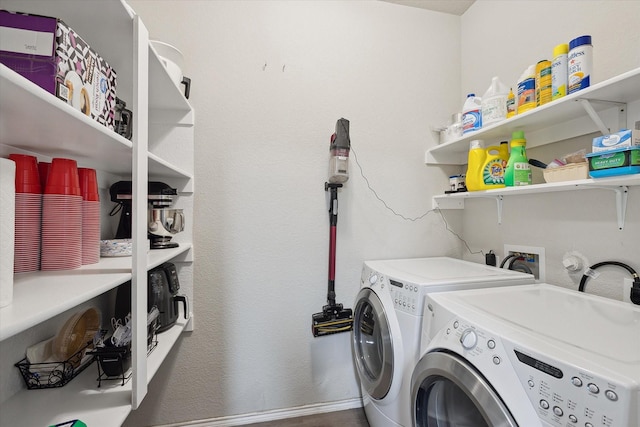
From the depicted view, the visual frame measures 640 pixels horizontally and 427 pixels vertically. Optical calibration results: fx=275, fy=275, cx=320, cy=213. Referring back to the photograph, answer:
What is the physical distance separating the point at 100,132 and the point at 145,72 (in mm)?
276

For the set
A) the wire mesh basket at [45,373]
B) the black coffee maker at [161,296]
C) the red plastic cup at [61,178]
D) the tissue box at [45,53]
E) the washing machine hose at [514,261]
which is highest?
the tissue box at [45,53]

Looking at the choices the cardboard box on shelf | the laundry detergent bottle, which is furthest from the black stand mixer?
the cardboard box on shelf

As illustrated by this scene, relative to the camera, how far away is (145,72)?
843mm

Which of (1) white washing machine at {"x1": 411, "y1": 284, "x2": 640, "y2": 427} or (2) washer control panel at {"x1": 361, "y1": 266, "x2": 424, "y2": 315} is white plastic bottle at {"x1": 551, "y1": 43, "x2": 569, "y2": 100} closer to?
(1) white washing machine at {"x1": 411, "y1": 284, "x2": 640, "y2": 427}

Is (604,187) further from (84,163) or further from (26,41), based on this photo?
(84,163)

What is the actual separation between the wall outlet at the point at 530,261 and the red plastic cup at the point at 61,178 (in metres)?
1.93

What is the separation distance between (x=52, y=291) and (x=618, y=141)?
1.56 metres

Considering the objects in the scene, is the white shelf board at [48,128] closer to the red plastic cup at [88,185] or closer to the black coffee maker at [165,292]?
the red plastic cup at [88,185]

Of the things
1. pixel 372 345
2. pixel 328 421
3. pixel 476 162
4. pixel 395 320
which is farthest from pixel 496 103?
pixel 328 421

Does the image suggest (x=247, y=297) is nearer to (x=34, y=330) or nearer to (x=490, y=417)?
(x=34, y=330)

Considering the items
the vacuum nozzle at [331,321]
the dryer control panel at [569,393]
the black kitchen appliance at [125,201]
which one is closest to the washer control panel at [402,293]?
the vacuum nozzle at [331,321]

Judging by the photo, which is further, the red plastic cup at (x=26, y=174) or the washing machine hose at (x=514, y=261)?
the washing machine hose at (x=514, y=261)

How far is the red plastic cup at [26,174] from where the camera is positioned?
2.29 ft

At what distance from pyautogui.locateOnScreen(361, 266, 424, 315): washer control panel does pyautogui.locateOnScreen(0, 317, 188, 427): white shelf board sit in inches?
38.4
